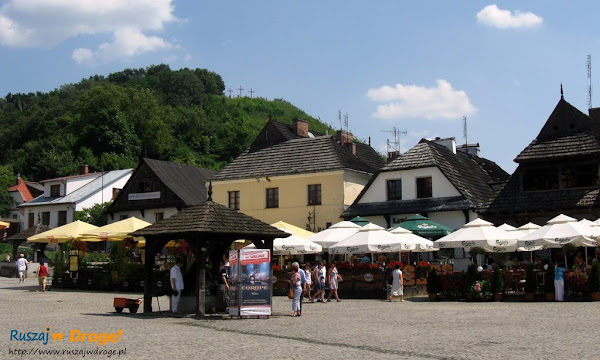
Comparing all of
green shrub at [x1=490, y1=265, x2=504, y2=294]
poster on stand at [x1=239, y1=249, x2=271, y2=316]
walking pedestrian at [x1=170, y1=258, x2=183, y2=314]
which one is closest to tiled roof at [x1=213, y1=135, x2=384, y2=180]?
green shrub at [x1=490, y1=265, x2=504, y2=294]

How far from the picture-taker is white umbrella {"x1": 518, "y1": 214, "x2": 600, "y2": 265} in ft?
83.9

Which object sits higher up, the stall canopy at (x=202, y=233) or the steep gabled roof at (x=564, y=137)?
the steep gabled roof at (x=564, y=137)

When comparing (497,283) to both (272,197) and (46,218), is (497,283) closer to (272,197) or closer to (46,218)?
(272,197)

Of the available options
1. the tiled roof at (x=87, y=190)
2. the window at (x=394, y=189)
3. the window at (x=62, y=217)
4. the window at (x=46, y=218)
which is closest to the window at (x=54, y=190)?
the tiled roof at (x=87, y=190)

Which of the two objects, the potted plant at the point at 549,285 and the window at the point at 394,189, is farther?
the window at the point at 394,189

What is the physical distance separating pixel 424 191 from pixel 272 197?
35.0ft

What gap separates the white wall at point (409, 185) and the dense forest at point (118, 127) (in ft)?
149

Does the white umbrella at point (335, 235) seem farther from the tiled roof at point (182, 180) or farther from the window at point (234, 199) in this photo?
the tiled roof at point (182, 180)

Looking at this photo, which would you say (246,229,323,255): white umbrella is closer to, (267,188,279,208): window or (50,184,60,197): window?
(267,188,279,208): window

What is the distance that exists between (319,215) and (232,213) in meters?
22.4

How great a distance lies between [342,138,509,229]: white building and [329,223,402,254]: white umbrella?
970 centimetres

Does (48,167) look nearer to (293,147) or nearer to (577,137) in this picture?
(293,147)

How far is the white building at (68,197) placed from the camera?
64125 millimetres

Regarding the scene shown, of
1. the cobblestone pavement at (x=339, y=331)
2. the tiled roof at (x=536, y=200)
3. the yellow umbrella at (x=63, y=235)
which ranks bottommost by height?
the cobblestone pavement at (x=339, y=331)
